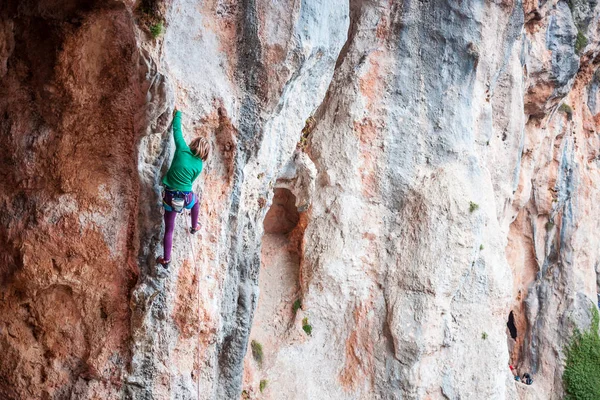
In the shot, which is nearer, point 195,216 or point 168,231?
point 168,231

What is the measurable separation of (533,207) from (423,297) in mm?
10347

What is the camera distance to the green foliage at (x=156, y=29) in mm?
5953

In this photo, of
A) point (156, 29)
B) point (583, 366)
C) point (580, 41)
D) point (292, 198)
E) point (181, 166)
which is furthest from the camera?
point (583, 366)

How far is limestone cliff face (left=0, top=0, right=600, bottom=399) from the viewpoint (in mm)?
6340

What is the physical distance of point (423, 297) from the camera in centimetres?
1048

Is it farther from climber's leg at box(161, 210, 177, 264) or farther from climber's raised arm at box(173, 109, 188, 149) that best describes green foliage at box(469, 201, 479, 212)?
climber's raised arm at box(173, 109, 188, 149)

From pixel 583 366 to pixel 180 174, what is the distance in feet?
56.7

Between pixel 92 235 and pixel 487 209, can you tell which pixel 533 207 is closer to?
pixel 487 209

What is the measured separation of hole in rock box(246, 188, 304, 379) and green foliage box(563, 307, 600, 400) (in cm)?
1246

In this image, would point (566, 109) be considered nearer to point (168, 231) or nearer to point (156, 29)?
point (156, 29)

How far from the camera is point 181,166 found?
19.2 ft

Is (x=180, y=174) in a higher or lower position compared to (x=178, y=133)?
lower

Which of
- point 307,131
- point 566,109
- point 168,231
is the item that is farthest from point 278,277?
point 566,109

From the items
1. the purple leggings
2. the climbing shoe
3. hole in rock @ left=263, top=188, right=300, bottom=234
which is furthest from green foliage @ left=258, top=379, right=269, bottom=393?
the purple leggings
